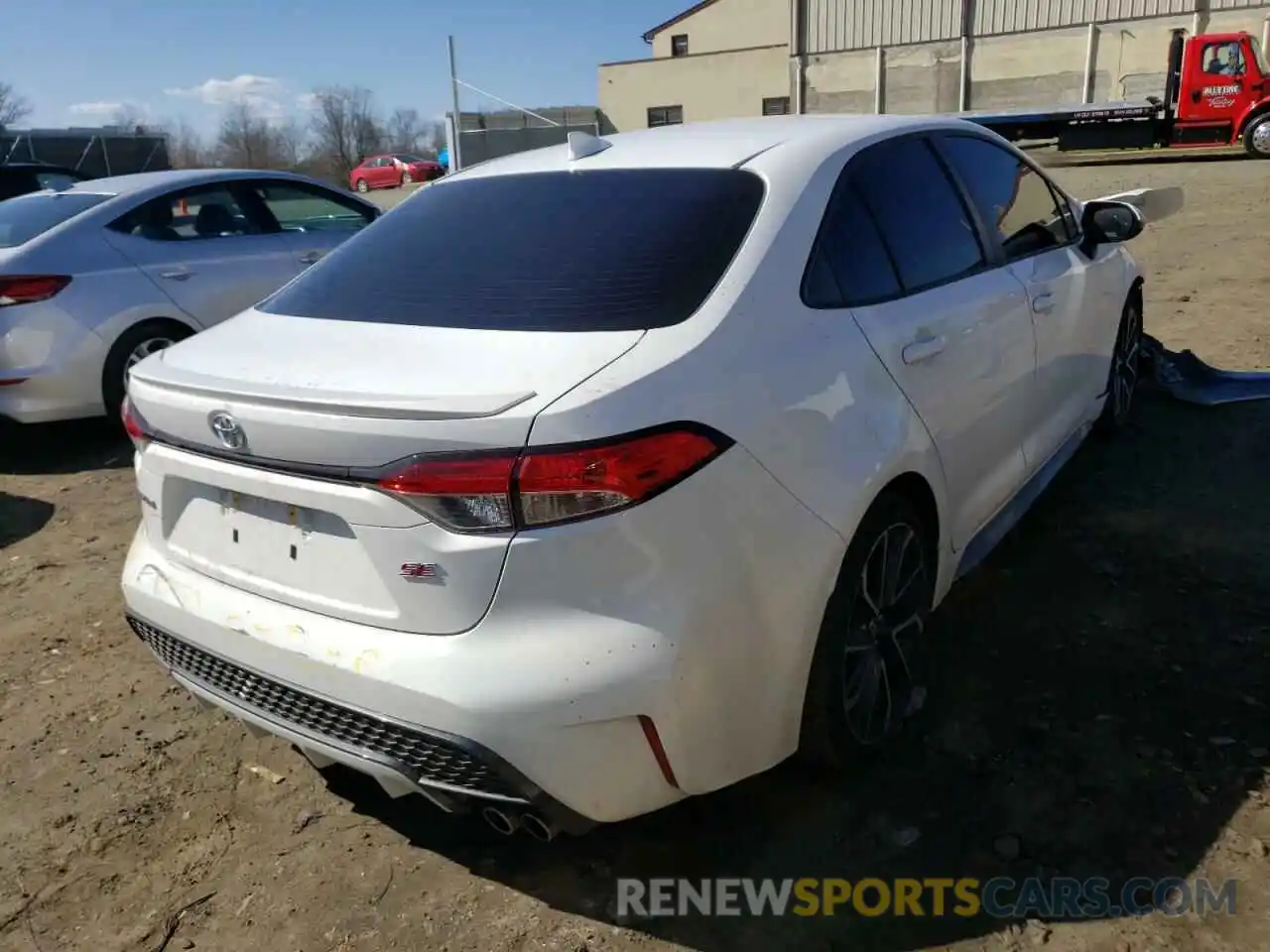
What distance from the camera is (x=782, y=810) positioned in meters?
2.63

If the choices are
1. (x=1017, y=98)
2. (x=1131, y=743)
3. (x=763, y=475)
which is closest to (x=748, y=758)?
(x=763, y=475)

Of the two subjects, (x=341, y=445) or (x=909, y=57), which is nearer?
(x=341, y=445)

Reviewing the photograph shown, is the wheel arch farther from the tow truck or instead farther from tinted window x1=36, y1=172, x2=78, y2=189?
tinted window x1=36, y1=172, x2=78, y2=189

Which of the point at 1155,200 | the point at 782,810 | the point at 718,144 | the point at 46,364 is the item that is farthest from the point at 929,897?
the point at 46,364

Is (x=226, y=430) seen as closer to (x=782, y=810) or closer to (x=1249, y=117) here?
(x=782, y=810)

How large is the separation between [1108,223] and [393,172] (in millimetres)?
35605

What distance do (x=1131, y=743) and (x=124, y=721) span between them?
2998mm

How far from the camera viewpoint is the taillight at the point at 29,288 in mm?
5609

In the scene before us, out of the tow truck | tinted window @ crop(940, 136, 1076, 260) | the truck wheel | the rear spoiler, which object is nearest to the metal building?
the tow truck

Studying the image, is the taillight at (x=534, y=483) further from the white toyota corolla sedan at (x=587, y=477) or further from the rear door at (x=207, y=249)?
the rear door at (x=207, y=249)

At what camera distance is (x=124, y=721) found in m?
3.29

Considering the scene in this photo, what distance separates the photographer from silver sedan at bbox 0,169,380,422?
571 cm

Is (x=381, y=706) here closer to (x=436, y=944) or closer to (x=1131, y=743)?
(x=436, y=944)

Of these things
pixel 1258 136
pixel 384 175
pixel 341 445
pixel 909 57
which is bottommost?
pixel 384 175
